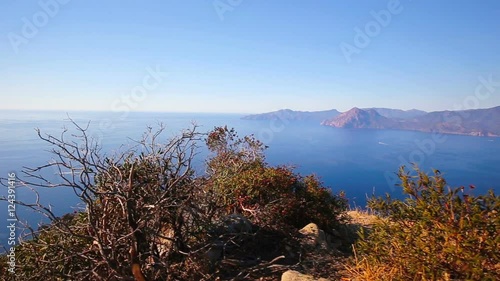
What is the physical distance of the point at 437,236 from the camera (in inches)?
139

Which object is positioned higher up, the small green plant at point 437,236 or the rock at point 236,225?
the small green plant at point 437,236

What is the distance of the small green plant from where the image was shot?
10.5ft

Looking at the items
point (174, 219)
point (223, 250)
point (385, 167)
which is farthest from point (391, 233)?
point (385, 167)

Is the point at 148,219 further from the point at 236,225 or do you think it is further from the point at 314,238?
the point at 314,238

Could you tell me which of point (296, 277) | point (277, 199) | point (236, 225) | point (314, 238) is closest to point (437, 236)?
point (296, 277)

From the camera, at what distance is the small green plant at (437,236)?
3.21 metres

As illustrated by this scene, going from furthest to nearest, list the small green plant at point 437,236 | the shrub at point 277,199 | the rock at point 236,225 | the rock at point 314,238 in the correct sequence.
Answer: the shrub at point 277,199 → the rock at point 314,238 → the rock at point 236,225 → the small green plant at point 437,236

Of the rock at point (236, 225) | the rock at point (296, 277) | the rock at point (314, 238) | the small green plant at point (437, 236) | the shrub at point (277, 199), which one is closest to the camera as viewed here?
the small green plant at point (437, 236)

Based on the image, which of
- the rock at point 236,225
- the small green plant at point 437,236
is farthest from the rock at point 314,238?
Result: the small green plant at point 437,236

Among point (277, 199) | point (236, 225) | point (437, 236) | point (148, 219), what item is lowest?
point (236, 225)

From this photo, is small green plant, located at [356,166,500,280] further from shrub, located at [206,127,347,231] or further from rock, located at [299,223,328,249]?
shrub, located at [206,127,347,231]

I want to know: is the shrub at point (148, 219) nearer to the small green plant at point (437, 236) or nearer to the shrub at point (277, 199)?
the shrub at point (277, 199)

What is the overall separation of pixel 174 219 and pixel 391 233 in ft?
12.1

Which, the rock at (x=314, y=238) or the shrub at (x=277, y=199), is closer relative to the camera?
the rock at (x=314, y=238)
